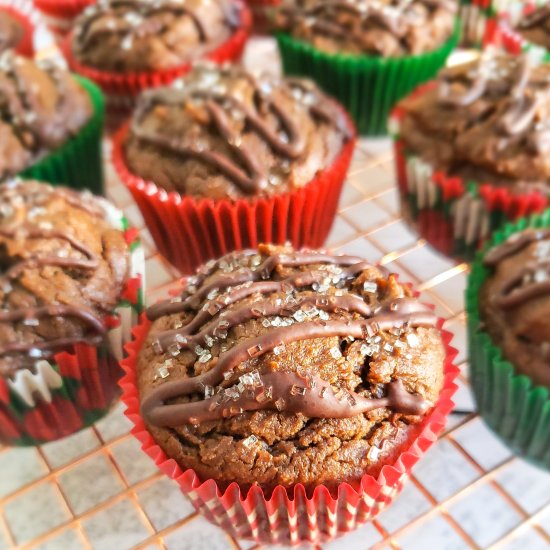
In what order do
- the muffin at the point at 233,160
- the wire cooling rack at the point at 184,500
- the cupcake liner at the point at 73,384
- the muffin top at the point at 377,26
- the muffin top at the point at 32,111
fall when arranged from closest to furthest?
the cupcake liner at the point at 73,384 → the wire cooling rack at the point at 184,500 → the muffin at the point at 233,160 → the muffin top at the point at 32,111 → the muffin top at the point at 377,26

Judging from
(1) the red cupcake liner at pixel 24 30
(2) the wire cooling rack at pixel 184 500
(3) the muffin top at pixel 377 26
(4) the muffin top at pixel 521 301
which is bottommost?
(2) the wire cooling rack at pixel 184 500

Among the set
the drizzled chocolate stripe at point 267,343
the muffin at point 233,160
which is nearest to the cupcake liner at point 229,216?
the muffin at point 233,160

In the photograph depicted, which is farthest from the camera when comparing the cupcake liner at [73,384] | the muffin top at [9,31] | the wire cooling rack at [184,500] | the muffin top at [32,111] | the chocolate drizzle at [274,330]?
the muffin top at [9,31]

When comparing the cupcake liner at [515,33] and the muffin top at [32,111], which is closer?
the muffin top at [32,111]

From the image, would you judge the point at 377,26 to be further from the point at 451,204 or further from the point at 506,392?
the point at 506,392

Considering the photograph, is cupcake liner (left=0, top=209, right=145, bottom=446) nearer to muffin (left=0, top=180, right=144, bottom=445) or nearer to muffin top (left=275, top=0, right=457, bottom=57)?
muffin (left=0, top=180, right=144, bottom=445)

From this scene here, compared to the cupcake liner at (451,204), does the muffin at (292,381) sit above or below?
above

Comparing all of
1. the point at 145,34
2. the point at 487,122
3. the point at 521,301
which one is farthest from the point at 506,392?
the point at 145,34

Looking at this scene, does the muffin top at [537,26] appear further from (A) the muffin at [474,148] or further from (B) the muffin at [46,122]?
(B) the muffin at [46,122]
